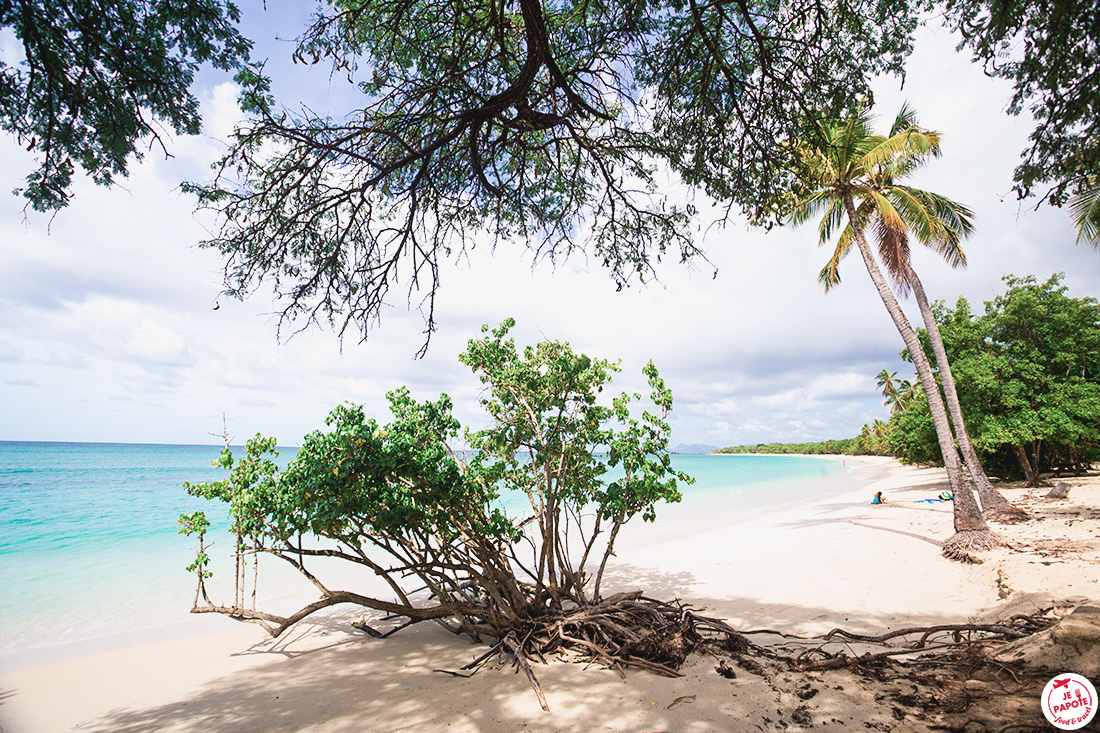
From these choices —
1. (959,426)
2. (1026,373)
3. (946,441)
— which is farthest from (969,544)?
(1026,373)

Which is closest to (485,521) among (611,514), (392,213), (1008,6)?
(611,514)

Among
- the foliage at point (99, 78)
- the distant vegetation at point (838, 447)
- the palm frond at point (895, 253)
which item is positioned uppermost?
the palm frond at point (895, 253)

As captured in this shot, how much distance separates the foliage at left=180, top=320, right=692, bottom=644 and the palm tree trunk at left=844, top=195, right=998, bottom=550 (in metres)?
6.54

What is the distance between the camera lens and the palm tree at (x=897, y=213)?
8.30 m

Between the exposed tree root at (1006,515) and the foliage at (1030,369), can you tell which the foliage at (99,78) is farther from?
the foliage at (1030,369)

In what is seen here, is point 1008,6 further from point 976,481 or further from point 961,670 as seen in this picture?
point 976,481

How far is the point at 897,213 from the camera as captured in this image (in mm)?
9508

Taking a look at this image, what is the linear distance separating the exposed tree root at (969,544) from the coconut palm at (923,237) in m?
2.26

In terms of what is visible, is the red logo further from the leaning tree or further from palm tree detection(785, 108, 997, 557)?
palm tree detection(785, 108, 997, 557)

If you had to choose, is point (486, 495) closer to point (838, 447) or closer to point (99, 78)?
point (99, 78)

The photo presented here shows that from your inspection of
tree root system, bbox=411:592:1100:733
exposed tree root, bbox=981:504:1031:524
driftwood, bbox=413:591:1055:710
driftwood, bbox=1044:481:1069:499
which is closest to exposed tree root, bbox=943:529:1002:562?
exposed tree root, bbox=981:504:1031:524

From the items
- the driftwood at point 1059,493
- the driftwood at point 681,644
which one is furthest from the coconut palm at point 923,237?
the driftwood at point 681,644

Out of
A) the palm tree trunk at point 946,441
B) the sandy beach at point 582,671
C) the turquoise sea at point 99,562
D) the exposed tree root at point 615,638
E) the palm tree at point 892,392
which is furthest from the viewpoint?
the palm tree at point 892,392

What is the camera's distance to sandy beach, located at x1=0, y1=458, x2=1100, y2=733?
10.4ft
